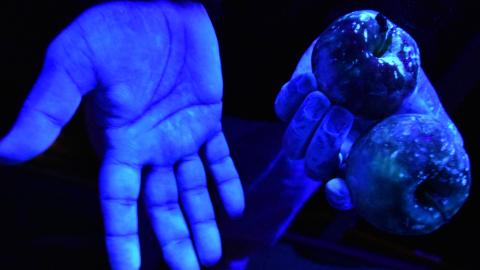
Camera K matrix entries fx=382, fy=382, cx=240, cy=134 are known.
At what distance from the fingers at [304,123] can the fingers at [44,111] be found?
0.38 meters

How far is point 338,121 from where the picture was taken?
2.18 feet

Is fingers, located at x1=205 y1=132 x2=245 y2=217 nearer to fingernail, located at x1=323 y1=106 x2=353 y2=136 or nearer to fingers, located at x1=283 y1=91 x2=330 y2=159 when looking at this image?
fingers, located at x1=283 y1=91 x2=330 y2=159

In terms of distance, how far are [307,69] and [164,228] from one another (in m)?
0.46

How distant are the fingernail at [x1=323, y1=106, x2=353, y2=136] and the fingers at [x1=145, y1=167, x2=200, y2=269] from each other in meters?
0.32

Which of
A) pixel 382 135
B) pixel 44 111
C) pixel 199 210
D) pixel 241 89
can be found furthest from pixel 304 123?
pixel 241 89

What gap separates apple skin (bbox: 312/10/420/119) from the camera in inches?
24.1

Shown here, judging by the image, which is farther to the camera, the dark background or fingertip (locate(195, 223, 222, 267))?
the dark background

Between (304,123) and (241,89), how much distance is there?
0.54 metres

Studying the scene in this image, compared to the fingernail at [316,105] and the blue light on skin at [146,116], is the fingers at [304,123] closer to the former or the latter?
the fingernail at [316,105]

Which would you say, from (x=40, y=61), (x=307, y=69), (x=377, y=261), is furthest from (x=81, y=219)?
(x=377, y=261)

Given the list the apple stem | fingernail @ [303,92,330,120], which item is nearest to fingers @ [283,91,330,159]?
fingernail @ [303,92,330,120]

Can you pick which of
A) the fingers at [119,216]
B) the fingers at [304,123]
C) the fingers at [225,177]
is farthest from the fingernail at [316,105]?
the fingers at [119,216]

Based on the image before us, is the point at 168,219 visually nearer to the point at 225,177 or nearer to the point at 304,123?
the point at 225,177

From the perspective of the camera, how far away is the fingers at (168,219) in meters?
0.71
